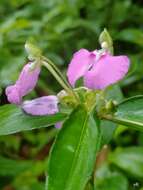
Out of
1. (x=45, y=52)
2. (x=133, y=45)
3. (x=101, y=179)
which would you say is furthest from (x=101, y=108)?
(x=133, y=45)

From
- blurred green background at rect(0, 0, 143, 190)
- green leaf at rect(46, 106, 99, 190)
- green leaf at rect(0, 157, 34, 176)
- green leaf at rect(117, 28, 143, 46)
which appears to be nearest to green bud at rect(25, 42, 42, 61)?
green leaf at rect(46, 106, 99, 190)

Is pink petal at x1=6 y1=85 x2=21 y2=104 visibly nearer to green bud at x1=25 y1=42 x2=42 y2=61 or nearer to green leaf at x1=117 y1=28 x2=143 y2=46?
green bud at x1=25 y1=42 x2=42 y2=61

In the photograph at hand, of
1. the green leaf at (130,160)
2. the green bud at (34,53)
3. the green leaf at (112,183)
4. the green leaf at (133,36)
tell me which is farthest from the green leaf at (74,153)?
the green leaf at (133,36)

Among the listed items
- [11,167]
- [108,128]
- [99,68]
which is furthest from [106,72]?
[11,167]

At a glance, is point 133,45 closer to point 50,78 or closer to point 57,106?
point 50,78

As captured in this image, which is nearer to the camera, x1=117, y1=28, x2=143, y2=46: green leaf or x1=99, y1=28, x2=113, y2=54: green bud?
x1=99, y1=28, x2=113, y2=54: green bud

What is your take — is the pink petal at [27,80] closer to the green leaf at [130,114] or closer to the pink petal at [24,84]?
the pink petal at [24,84]

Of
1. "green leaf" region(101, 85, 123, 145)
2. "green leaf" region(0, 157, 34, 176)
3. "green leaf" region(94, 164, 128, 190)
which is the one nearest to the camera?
"green leaf" region(101, 85, 123, 145)
